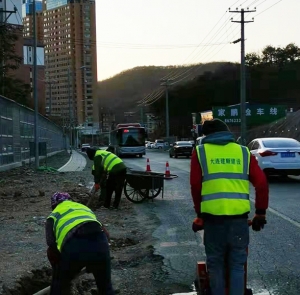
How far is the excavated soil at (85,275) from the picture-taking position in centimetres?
615

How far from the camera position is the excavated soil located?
6.15m

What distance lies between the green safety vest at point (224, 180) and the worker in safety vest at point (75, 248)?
94 centimetres

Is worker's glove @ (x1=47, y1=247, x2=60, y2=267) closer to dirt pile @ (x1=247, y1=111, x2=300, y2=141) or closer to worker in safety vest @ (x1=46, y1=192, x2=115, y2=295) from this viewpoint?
worker in safety vest @ (x1=46, y1=192, x2=115, y2=295)

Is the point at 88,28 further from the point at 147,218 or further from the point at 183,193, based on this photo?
the point at 147,218

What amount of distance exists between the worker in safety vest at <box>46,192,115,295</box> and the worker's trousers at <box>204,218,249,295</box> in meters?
0.90

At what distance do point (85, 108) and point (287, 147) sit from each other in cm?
5438

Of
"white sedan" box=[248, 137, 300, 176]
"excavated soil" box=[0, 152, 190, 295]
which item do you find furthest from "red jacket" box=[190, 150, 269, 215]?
"white sedan" box=[248, 137, 300, 176]

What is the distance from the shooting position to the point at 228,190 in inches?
175

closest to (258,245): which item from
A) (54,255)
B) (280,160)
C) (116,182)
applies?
(54,255)

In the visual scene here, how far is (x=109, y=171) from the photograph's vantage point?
481 inches

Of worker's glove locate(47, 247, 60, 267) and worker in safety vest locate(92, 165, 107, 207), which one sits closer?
worker's glove locate(47, 247, 60, 267)

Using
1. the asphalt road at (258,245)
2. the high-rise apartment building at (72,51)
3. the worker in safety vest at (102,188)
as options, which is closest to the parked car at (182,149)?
the high-rise apartment building at (72,51)

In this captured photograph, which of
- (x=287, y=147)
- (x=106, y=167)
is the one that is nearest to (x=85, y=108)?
(x=287, y=147)

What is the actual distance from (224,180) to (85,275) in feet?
9.08
